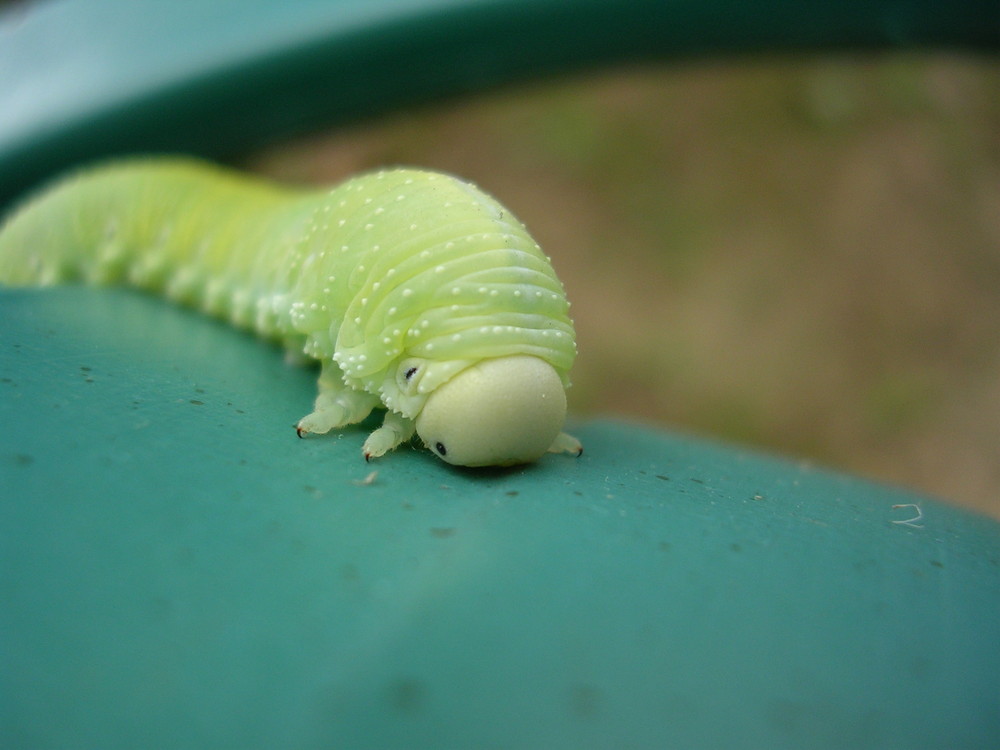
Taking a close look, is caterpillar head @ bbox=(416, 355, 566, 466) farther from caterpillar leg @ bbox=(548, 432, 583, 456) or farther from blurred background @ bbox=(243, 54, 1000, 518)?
blurred background @ bbox=(243, 54, 1000, 518)

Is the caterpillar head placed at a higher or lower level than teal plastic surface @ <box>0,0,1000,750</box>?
higher

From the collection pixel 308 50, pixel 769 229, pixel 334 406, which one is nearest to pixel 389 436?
pixel 334 406

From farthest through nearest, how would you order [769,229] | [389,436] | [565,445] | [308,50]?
[769,229], [308,50], [565,445], [389,436]

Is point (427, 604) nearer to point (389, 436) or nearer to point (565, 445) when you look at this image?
point (389, 436)

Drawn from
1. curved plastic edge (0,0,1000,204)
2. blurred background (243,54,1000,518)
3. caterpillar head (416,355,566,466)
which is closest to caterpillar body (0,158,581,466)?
caterpillar head (416,355,566,466)

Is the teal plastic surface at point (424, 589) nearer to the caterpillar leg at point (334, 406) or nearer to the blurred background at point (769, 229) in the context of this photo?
the caterpillar leg at point (334, 406)
